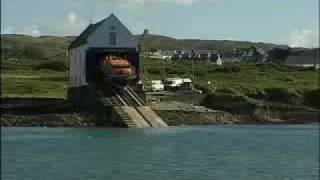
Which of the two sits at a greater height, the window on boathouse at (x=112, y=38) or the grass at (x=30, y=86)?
the window on boathouse at (x=112, y=38)

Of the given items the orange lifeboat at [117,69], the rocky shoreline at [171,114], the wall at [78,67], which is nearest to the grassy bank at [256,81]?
the rocky shoreline at [171,114]

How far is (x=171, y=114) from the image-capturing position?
5834cm

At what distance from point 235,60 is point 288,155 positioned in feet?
413

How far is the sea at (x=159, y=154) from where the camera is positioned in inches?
1072

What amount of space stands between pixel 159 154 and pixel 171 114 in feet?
76.3

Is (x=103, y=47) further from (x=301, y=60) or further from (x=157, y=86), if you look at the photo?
(x=301, y=60)

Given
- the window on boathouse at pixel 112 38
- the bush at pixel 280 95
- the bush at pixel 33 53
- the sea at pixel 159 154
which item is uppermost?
the window on boathouse at pixel 112 38

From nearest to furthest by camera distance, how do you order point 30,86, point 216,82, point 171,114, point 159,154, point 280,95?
point 159,154
point 171,114
point 30,86
point 280,95
point 216,82

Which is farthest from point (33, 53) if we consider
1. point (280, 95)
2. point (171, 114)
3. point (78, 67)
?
point (171, 114)

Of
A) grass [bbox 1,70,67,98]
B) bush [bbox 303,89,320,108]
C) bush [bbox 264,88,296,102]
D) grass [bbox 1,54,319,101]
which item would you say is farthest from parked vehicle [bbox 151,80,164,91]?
bush [bbox 303,89,320,108]

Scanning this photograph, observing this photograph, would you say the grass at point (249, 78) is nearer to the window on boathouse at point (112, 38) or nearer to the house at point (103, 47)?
the house at point (103, 47)

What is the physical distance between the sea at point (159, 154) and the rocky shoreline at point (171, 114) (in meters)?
2.99

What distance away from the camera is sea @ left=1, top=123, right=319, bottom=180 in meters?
27.2

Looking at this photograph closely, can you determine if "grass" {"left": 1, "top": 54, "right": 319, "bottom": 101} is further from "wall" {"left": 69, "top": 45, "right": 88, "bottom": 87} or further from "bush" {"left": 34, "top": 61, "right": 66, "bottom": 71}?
"wall" {"left": 69, "top": 45, "right": 88, "bottom": 87}
